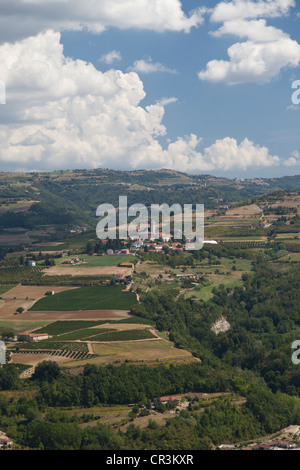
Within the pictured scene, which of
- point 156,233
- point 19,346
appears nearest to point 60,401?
point 19,346

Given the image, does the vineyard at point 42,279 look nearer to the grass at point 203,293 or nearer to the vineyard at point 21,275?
the vineyard at point 21,275

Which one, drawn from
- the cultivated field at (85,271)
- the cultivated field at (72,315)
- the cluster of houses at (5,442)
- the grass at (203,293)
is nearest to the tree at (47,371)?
the cluster of houses at (5,442)

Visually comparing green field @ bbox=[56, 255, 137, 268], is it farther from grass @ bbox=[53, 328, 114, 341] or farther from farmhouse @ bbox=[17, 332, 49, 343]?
farmhouse @ bbox=[17, 332, 49, 343]

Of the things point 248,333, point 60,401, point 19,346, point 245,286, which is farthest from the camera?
point 245,286

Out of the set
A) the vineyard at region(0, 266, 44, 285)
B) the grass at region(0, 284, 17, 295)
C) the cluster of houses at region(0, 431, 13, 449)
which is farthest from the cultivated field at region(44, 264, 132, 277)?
the cluster of houses at region(0, 431, 13, 449)

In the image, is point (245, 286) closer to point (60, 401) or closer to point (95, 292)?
point (95, 292)

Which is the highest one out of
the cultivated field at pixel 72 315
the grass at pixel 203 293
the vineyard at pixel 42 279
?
the vineyard at pixel 42 279
